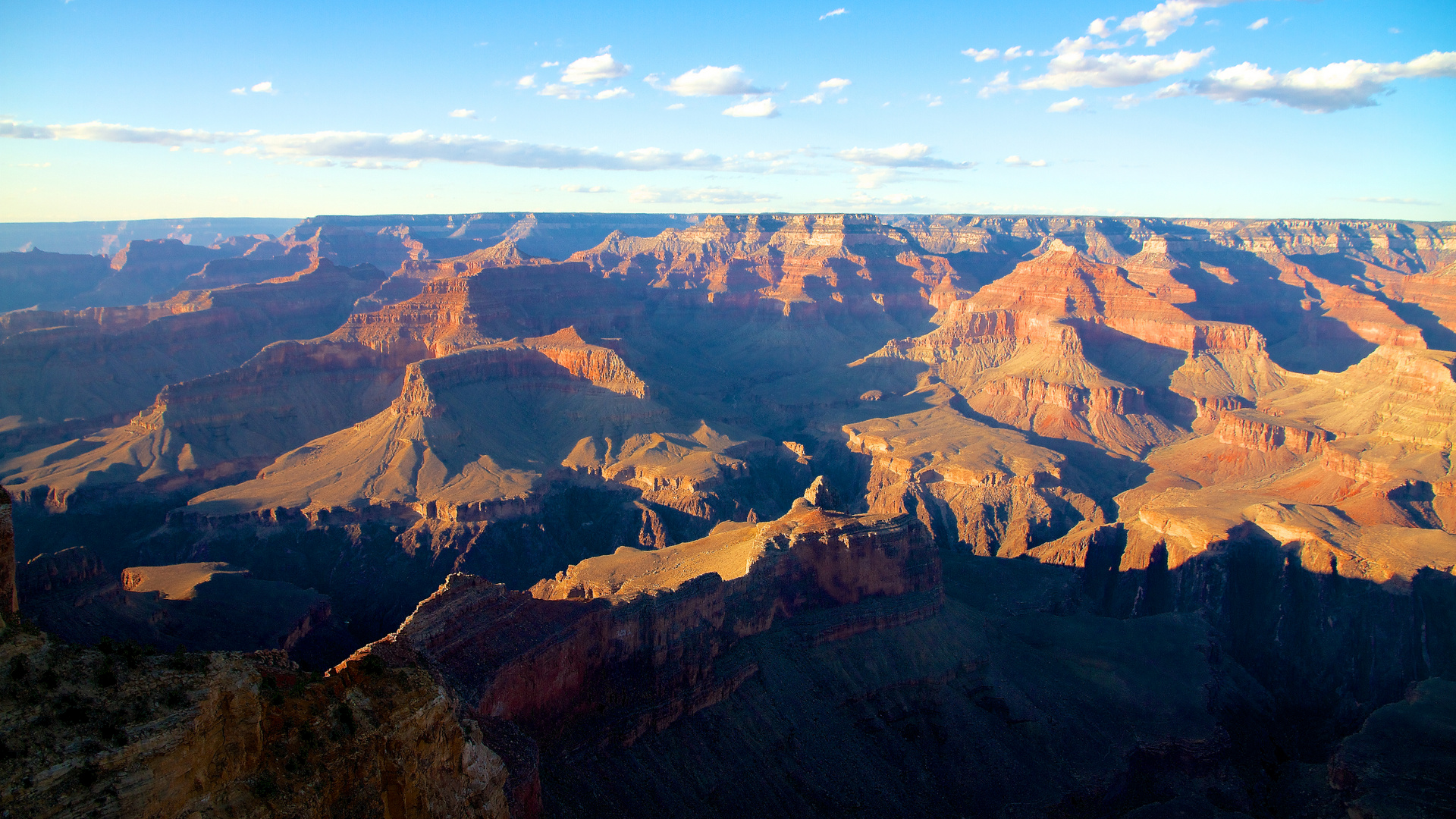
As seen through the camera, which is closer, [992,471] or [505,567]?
[505,567]

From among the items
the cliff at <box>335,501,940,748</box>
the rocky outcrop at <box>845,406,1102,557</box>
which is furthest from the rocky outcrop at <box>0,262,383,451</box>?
the rocky outcrop at <box>845,406,1102,557</box>

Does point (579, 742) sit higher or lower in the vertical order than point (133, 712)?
lower

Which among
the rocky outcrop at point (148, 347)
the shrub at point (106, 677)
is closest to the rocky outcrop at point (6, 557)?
the shrub at point (106, 677)

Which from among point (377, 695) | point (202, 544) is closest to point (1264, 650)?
point (377, 695)

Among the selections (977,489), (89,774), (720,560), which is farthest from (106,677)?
(977,489)

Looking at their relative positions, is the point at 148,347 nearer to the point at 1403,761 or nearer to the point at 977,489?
the point at 977,489

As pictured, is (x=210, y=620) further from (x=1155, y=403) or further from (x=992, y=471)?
(x=1155, y=403)
